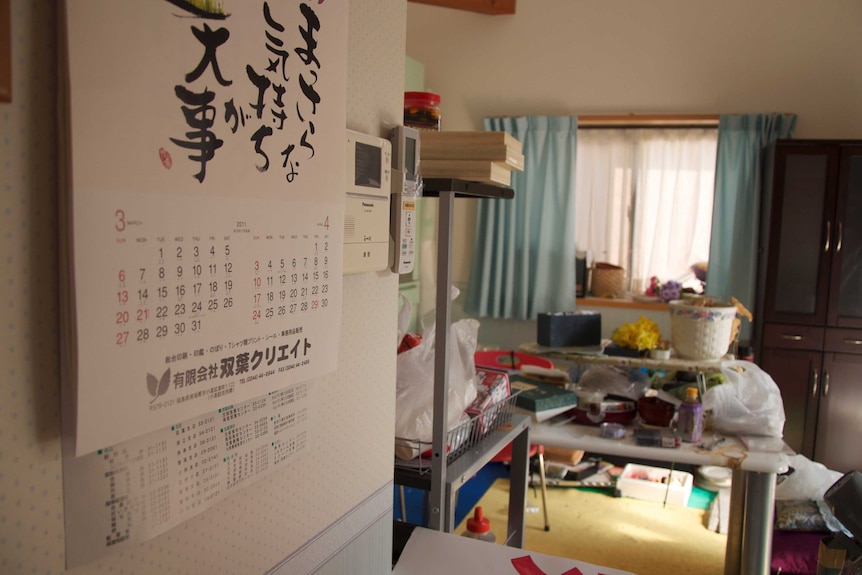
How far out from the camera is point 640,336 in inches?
102

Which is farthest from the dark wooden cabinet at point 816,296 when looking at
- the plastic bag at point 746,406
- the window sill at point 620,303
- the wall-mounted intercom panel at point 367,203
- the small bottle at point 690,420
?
the wall-mounted intercom panel at point 367,203

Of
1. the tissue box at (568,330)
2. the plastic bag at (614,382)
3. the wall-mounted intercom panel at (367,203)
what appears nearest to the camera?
the wall-mounted intercom panel at (367,203)

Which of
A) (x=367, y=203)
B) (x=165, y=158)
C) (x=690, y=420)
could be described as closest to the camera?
(x=165, y=158)

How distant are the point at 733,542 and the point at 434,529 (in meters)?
1.28

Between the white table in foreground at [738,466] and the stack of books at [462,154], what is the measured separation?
1009 millimetres

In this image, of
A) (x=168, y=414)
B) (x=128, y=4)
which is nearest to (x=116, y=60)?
(x=128, y=4)

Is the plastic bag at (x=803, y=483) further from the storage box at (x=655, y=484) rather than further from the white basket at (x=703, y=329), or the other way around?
the storage box at (x=655, y=484)

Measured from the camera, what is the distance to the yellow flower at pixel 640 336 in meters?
2.59

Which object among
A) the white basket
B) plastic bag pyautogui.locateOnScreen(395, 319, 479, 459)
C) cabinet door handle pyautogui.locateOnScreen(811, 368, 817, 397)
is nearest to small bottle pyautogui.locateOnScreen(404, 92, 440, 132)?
plastic bag pyautogui.locateOnScreen(395, 319, 479, 459)

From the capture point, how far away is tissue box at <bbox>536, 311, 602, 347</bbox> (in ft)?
8.85

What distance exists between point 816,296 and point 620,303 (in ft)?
3.52

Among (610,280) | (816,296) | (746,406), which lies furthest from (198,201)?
(610,280)

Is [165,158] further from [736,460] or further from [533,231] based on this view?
[533,231]

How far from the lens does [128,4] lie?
537 millimetres
